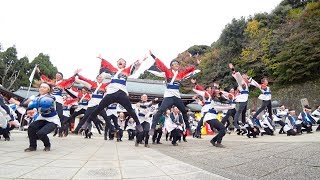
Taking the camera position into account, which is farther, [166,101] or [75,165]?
[166,101]

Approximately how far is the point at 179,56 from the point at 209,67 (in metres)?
15.0

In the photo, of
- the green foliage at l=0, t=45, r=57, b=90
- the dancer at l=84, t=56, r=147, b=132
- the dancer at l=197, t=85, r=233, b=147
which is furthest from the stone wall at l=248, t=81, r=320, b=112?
the green foliage at l=0, t=45, r=57, b=90

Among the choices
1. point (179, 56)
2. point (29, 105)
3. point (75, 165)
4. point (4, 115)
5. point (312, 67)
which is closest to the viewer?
point (75, 165)

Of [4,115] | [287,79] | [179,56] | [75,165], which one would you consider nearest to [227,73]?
[287,79]

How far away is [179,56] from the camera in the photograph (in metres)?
53.0

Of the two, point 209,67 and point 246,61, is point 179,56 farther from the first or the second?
point 246,61

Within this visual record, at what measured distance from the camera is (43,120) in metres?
5.91

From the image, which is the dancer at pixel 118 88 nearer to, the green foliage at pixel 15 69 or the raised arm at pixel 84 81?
the raised arm at pixel 84 81

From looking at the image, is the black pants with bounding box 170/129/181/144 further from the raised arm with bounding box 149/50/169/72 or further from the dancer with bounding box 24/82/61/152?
the dancer with bounding box 24/82/61/152

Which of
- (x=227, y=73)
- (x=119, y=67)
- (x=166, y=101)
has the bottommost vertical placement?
(x=166, y=101)

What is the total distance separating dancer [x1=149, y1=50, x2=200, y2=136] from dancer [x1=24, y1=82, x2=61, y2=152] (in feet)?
9.43

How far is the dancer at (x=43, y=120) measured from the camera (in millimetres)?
5637

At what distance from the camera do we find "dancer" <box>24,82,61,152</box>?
5637 mm

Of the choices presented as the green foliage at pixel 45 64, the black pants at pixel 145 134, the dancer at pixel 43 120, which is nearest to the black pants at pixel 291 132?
the black pants at pixel 145 134
